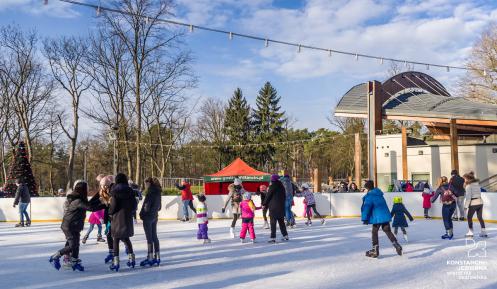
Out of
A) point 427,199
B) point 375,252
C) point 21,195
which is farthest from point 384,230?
point 21,195

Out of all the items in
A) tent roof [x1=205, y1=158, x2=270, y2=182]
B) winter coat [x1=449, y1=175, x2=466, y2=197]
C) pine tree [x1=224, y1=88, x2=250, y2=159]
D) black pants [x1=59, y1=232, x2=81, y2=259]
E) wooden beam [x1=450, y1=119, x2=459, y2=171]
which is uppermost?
pine tree [x1=224, y1=88, x2=250, y2=159]

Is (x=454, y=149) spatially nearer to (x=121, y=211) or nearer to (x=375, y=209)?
(x=375, y=209)

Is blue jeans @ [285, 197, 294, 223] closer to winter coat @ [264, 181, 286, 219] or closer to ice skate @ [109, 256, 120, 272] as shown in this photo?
winter coat @ [264, 181, 286, 219]

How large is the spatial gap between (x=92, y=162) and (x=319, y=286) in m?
48.5

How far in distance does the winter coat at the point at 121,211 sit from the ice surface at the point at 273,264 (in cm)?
63

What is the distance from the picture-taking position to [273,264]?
720 cm

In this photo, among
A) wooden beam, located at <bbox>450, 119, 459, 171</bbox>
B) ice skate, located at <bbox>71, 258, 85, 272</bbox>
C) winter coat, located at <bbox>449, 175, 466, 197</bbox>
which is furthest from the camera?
wooden beam, located at <bbox>450, 119, 459, 171</bbox>

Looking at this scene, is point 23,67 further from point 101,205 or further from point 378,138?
point 101,205

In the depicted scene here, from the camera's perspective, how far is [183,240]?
10367 millimetres

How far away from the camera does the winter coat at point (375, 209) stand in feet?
23.9

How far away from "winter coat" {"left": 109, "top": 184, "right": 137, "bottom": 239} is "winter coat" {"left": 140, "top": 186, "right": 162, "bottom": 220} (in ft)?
1.88

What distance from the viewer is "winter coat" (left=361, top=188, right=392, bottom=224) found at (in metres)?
7.29

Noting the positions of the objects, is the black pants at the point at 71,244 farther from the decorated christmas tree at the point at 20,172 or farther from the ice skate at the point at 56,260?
the decorated christmas tree at the point at 20,172

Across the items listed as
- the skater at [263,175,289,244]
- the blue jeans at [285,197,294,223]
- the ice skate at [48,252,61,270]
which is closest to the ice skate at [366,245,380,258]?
the skater at [263,175,289,244]
